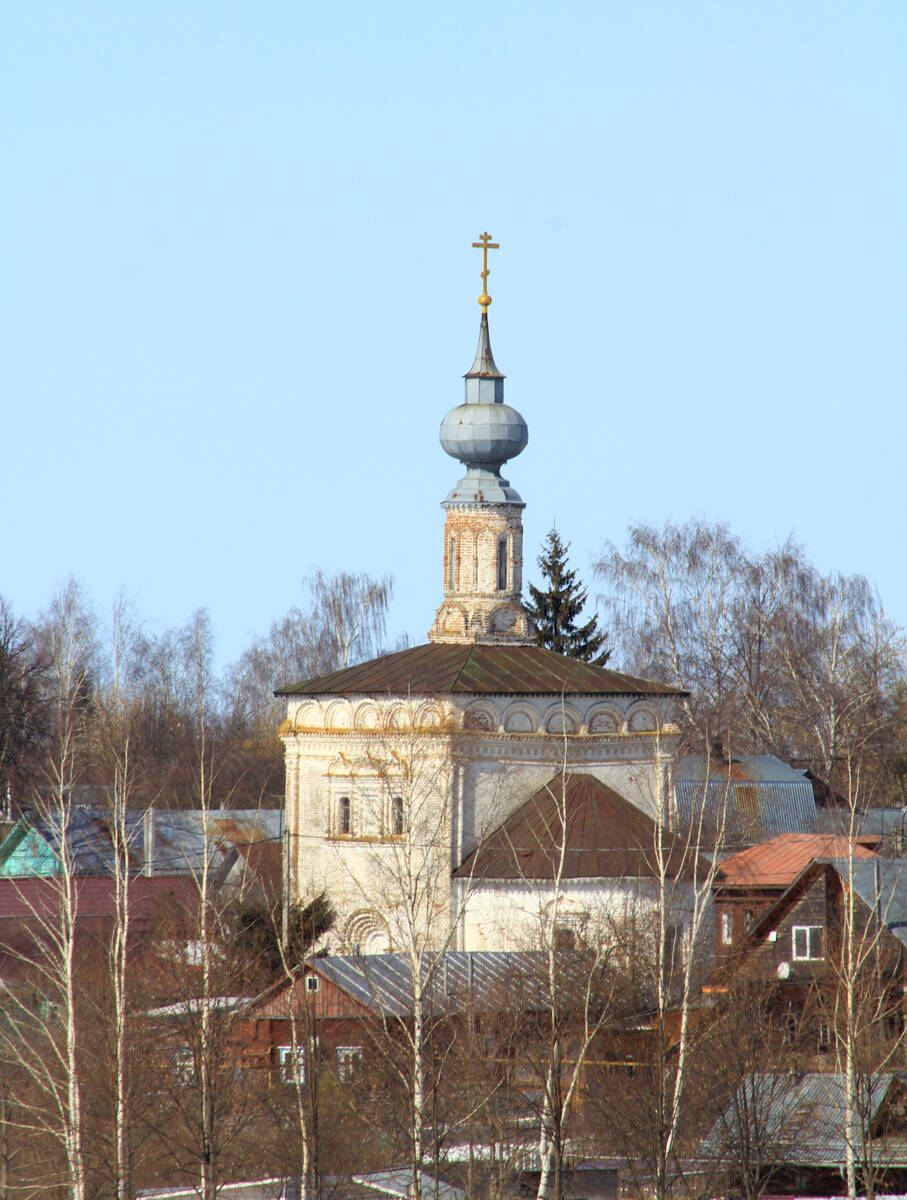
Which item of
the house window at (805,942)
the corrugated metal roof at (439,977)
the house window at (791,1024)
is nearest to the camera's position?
the house window at (791,1024)

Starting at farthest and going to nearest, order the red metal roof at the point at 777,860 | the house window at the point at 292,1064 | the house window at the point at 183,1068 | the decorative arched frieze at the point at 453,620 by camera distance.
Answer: the decorative arched frieze at the point at 453,620, the red metal roof at the point at 777,860, the house window at the point at 183,1068, the house window at the point at 292,1064

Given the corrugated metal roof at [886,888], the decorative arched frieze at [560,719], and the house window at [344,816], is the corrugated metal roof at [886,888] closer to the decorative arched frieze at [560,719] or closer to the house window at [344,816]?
the decorative arched frieze at [560,719]

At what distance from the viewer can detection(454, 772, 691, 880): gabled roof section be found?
25.2m

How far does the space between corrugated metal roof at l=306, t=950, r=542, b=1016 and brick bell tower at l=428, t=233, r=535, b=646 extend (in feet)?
20.5

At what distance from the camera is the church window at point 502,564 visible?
28922mm

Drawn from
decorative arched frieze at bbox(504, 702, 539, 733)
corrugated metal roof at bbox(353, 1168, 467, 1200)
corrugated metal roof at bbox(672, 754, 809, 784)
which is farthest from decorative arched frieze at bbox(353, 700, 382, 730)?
corrugated metal roof at bbox(353, 1168, 467, 1200)

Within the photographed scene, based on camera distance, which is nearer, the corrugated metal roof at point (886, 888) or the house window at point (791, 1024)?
the house window at point (791, 1024)

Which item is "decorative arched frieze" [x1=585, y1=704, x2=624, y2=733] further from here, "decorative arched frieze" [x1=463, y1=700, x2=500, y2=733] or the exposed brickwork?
the exposed brickwork

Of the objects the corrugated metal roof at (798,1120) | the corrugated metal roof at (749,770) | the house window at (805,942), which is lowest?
the corrugated metal roof at (798,1120)

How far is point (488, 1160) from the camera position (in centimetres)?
1723

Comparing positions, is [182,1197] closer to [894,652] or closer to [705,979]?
[705,979]

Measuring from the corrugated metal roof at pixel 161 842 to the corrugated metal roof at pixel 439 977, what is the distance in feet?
21.3

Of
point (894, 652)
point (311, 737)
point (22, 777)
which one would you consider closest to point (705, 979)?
point (311, 737)

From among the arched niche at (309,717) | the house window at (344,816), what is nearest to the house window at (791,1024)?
the house window at (344,816)
